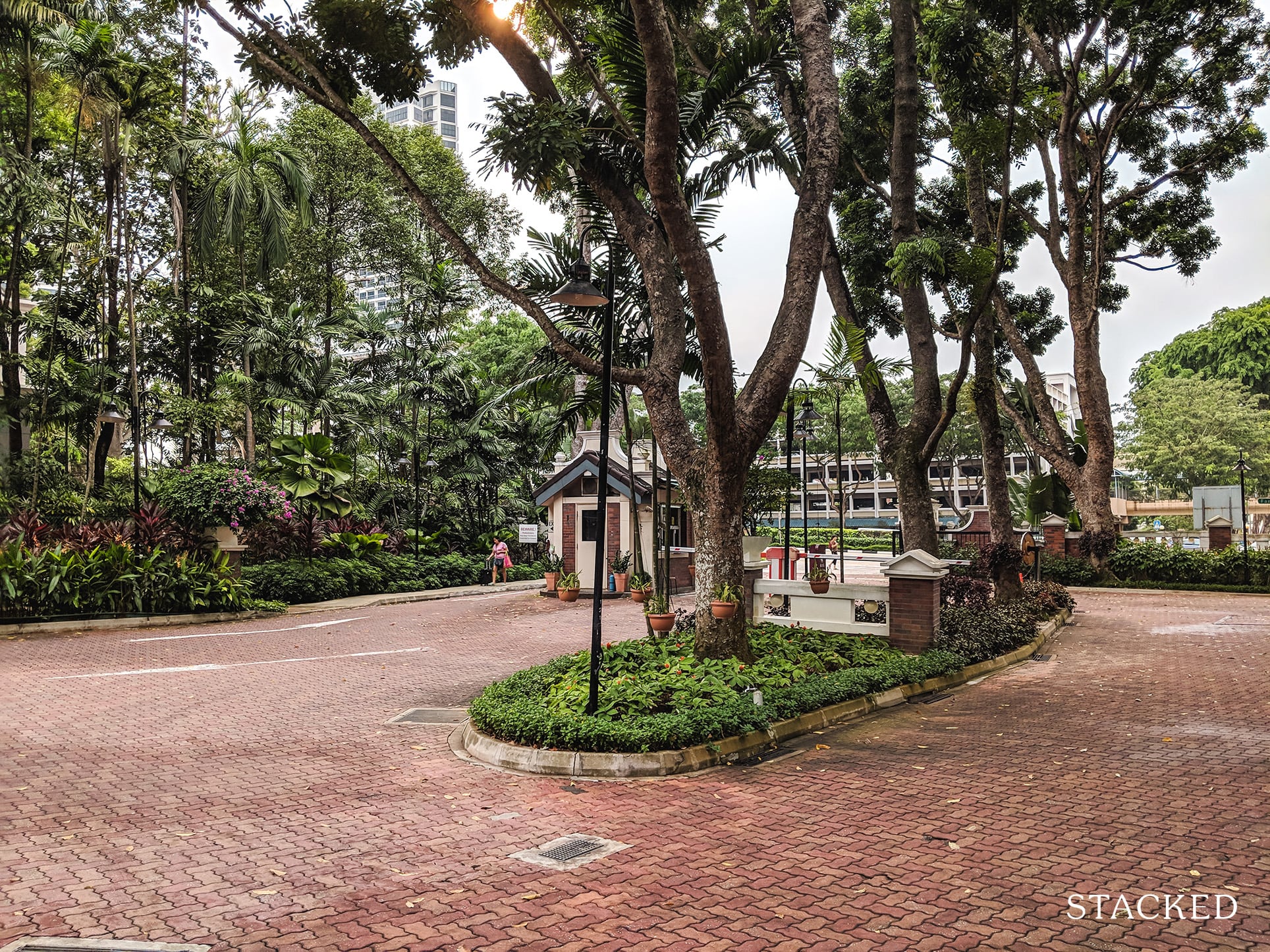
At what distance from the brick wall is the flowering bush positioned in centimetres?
1274

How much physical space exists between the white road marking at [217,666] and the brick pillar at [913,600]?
7005mm

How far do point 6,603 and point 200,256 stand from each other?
1068 cm

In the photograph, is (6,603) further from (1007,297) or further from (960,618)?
(1007,297)

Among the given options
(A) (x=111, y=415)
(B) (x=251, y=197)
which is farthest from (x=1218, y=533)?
(A) (x=111, y=415)

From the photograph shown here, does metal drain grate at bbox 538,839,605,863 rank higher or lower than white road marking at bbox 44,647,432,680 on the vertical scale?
lower

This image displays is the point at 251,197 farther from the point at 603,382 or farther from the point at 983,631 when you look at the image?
the point at 983,631

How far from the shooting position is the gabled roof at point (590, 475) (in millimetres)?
21984

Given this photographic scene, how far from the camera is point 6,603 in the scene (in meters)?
13.9

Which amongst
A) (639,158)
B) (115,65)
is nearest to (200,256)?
(115,65)

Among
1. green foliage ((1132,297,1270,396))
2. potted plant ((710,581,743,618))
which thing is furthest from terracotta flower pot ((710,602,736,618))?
green foliage ((1132,297,1270,396))

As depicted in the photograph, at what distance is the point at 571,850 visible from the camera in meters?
5.06

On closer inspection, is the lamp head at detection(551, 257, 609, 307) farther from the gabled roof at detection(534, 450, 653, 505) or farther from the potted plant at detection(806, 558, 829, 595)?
the gabled roof at detection(534, 450, 653, 505)

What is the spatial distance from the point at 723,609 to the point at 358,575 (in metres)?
14.6

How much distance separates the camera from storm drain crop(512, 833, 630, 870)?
4.87 m
